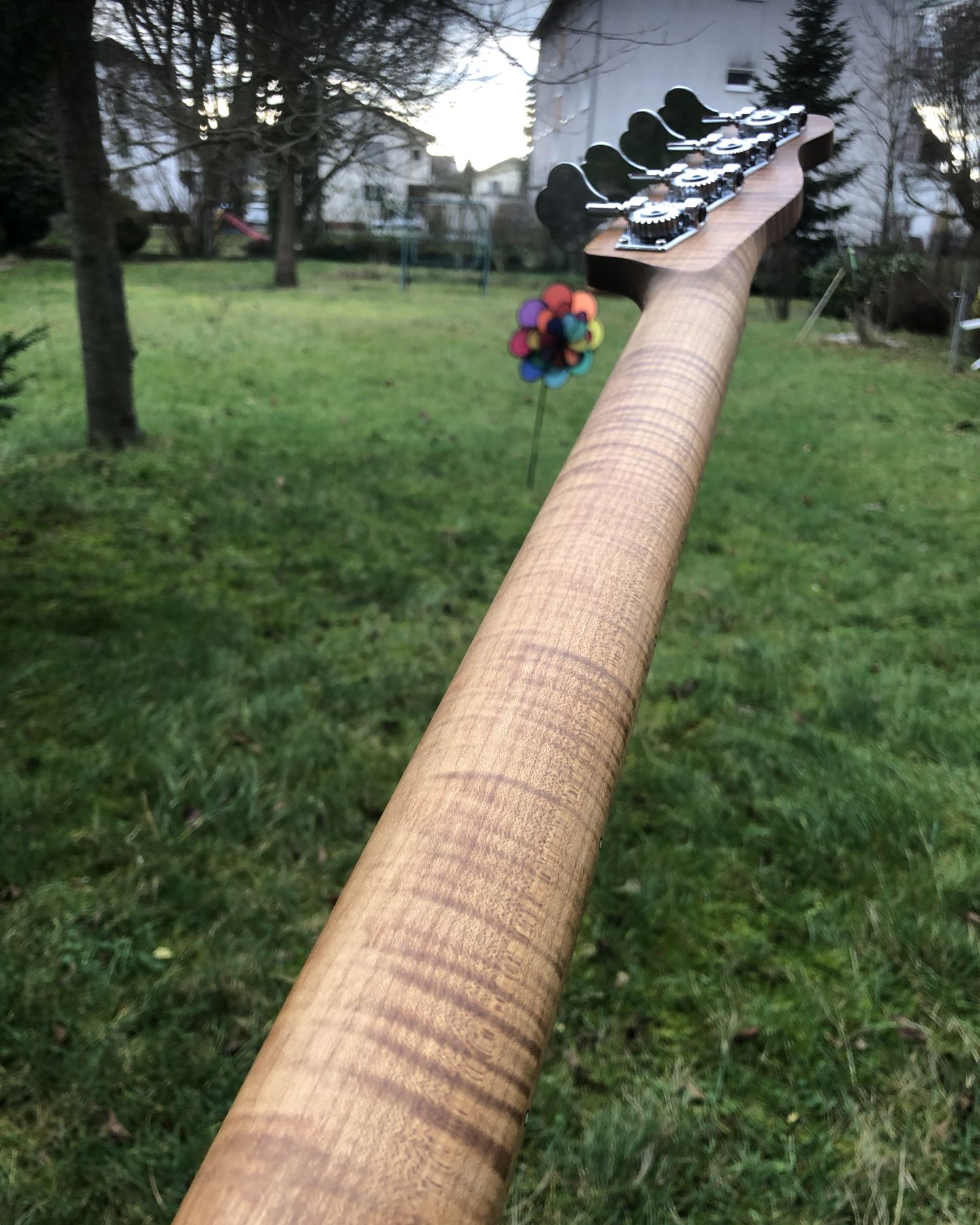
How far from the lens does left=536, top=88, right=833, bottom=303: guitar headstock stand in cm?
83

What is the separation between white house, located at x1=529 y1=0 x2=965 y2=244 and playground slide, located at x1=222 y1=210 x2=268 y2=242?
174 cm

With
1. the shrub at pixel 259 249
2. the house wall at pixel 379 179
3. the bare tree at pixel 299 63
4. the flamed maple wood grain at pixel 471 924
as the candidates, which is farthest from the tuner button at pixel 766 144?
the shrub at pixel 259 249

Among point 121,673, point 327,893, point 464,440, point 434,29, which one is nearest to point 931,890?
point 327,893

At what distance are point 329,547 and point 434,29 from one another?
2.32 meters

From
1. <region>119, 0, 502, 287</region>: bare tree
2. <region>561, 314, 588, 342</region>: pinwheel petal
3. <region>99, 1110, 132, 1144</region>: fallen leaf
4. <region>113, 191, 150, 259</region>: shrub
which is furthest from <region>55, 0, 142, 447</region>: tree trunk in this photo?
<region>99, 1110, 132, 1144</region>: fallen leaf

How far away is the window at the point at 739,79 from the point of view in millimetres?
1032

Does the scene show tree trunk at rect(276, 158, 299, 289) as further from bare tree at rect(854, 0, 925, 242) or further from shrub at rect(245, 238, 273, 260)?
bare tree at rect(854, 0, 925, 242)

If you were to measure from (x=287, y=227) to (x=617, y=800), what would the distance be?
173 centimetres

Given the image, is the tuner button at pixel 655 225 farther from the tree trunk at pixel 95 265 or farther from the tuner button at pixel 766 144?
the tree trunk at pixel 95 265

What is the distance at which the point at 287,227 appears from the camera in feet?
8.23

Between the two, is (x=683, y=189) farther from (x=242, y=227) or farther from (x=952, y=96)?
(x=242, y=227)

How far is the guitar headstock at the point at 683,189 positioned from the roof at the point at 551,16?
0.17 m

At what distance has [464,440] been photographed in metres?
Answer: 4.59

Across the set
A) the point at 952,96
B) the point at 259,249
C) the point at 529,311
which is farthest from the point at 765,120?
the point at 529,311
